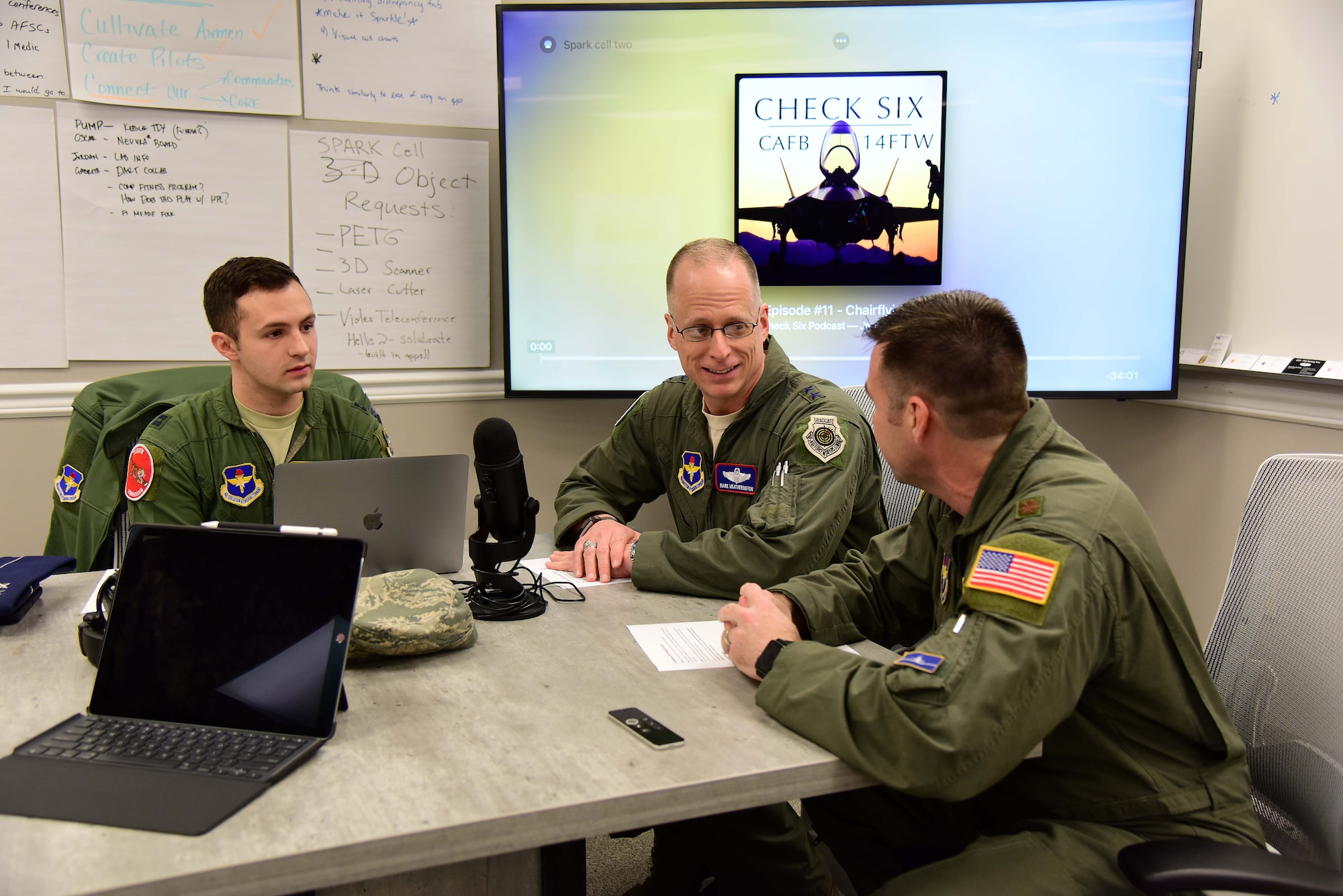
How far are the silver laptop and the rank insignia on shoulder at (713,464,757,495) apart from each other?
599 mm

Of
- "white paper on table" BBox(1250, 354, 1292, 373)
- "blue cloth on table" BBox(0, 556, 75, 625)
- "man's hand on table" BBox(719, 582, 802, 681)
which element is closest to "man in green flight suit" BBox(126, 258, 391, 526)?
"blue cloth on table" BBox(0, 556, 75, 625)

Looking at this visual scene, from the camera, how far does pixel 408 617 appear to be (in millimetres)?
1393

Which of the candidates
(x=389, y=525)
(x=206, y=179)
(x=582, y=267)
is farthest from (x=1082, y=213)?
(x=206, y=179)

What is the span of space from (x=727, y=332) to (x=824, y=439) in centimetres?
33

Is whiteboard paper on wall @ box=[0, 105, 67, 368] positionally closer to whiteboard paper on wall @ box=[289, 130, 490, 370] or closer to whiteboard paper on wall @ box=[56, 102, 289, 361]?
whiteboard paper on wall @ box=[56, 102, 289, 361]

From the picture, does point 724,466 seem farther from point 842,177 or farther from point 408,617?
point 842,177

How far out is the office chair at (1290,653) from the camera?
1.23 metres

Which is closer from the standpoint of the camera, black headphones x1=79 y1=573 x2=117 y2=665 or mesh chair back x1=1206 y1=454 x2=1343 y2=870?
mesh chair back x1=1206 y1=454 x2=1343 y2=870

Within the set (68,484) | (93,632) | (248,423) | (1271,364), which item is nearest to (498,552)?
(93,632)

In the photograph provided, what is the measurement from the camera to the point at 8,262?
9.16 ft

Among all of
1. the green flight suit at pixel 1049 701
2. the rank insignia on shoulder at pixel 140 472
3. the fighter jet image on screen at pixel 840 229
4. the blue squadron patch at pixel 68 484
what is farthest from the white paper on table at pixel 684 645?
the fighter jet image on screen at pixel 840 229

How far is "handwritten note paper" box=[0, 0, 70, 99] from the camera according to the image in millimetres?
2730

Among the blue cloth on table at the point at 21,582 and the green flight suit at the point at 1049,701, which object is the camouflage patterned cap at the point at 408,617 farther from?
the blue cloth on table at the point at 21,582

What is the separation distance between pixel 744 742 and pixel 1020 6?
107 inches
